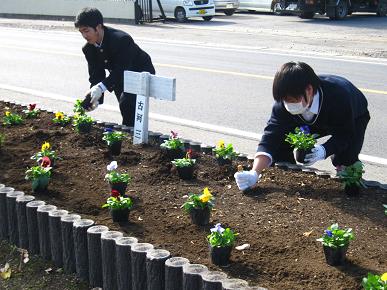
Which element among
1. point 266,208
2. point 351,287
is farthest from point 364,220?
point 351,287

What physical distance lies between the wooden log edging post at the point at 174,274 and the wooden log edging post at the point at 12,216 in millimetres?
1504

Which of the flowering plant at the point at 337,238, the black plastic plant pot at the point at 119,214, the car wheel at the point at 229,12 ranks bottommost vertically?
the car wheel at the point at 229,12

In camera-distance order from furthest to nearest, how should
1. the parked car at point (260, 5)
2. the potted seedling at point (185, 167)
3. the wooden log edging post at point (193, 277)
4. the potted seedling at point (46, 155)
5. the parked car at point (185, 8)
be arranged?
the parked car at point (260, 5), the parked car at point (185, 8), the potted seedling at point (46, 155), the potted seedling at point (185, 167), the wooden log edging post at point (193, 277)

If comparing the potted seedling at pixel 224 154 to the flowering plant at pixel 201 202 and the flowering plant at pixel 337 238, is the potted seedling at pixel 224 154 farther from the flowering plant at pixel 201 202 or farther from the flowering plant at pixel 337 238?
the flowering plant at pixel 337 238

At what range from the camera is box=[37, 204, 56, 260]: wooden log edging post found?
4.30m

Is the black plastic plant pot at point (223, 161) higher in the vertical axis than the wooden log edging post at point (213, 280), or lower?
lower

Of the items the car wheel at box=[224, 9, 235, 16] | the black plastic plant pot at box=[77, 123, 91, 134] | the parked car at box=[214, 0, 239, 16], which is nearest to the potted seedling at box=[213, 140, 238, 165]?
the black plastic plant pot at box=[77, 123, 91, 134]

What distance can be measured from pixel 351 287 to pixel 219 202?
147cm

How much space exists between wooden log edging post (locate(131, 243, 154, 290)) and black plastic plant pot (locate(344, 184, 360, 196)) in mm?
1554

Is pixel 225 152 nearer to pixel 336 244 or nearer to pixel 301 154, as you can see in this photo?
pixel 301 154

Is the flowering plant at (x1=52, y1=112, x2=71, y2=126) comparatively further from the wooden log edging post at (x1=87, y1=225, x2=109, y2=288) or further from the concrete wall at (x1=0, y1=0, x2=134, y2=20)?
the concrete wall at (x1=0, y1=0, x2=134, y2=20)

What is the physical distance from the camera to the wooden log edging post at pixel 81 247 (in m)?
4.04

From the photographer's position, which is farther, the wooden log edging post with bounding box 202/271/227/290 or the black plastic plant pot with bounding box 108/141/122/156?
the black plastic plant pot with bounding box 108/141/122/156

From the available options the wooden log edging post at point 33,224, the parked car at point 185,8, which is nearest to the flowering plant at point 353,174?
the wooden log edging post at point 33,224
